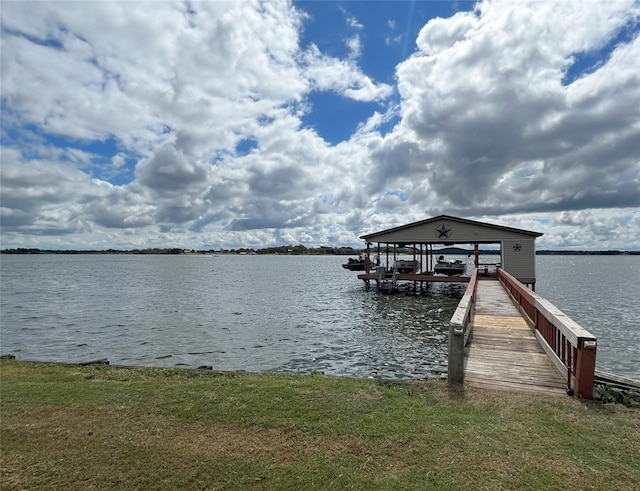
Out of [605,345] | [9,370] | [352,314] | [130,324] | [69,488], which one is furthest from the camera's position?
[352,314]

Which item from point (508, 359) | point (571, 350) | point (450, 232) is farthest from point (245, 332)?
point (450, 232)

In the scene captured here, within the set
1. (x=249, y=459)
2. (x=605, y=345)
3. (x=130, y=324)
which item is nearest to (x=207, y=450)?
(x=249, y=459)

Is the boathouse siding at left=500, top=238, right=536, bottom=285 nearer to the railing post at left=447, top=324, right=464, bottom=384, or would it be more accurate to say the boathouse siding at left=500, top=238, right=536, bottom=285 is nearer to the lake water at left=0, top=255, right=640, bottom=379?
the lake water at left=0, top=255, right=640, bottom=379

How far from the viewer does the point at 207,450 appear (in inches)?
182

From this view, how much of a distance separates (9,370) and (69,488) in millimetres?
7222

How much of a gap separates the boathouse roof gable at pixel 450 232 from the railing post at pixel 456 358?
25.4 meters

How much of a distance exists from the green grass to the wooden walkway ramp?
649 mm

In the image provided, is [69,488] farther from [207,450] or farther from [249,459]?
[249,459]

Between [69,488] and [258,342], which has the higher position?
[69,488]

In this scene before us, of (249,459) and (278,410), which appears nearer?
(249,459)

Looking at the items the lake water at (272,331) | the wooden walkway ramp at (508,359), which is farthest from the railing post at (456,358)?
the lake water at (272,331)

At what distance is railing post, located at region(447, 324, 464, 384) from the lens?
21.6ft

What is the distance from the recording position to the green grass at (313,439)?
3.98 metres

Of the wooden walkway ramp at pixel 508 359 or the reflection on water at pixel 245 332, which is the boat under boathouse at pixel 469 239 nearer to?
the reflection on water at pixel 245 332
